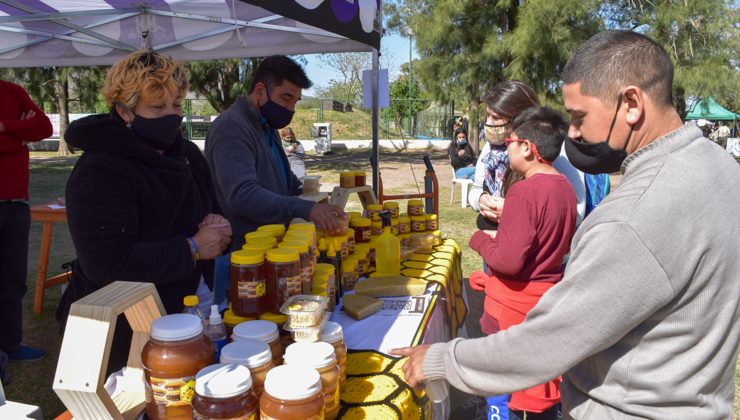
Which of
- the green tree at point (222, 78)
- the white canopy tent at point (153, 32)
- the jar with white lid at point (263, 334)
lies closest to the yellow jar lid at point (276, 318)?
the jar with white lid at point (263, 334)

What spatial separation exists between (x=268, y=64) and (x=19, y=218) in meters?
1.99

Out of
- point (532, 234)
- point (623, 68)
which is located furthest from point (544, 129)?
point (623, 68)

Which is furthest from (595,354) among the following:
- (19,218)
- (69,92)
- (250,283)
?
(69,92)

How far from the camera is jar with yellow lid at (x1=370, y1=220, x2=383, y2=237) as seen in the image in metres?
2.98

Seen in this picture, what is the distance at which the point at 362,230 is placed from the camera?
2.82 metres

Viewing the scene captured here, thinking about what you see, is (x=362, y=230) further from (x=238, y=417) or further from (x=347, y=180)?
(x=238, y=417)

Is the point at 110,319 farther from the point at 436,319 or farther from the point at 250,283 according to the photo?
the point at 436,319

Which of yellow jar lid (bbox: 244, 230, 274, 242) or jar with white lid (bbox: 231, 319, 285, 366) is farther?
yellow jar lid (bbox: 244, 230, 274, 242)

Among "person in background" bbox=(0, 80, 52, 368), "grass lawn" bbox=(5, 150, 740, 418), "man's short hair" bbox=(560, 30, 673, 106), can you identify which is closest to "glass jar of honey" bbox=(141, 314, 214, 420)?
"man's short hair" bbox=(560, 30, 673, 106)

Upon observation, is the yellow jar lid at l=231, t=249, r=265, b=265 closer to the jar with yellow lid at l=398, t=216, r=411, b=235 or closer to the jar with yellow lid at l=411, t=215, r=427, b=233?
the jar with yellow lid at l=398, t=216, r=411, b=235

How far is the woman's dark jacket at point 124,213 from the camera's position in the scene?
169 centimetres

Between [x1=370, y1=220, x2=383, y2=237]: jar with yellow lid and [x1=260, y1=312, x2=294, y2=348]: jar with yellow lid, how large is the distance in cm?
145

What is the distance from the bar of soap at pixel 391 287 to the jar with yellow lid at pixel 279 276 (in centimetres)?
67

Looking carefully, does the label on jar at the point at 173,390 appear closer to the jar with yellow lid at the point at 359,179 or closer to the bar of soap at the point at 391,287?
the bar of soap at the point at 391,287
